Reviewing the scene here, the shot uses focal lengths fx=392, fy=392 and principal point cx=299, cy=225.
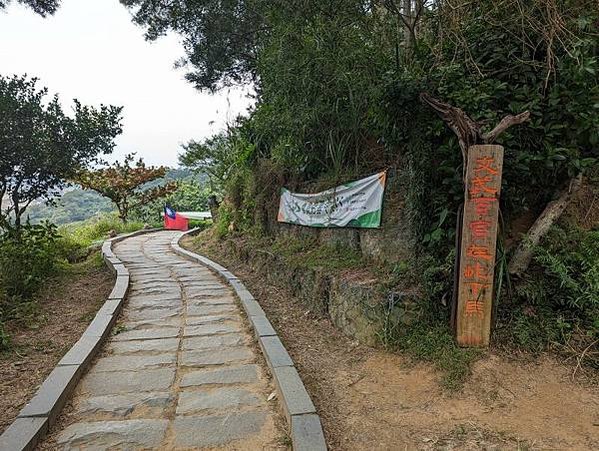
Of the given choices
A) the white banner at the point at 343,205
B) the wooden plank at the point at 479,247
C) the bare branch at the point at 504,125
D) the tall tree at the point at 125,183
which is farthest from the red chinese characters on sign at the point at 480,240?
the tall tree at the point at 125,183

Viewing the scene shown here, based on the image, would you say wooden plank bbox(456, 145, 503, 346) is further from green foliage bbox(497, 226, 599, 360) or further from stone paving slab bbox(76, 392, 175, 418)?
stone paving slab bbox(76, 392, 175, 418)

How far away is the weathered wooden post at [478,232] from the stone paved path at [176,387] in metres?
1.70

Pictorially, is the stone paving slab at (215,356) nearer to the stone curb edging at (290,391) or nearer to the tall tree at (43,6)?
the stone curb edging at (290,391)

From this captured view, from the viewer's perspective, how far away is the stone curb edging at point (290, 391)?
7.50 ft

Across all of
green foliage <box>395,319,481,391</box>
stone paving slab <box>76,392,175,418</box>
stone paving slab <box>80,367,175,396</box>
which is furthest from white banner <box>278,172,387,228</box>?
stone paving slab <box>76,392,175,418</box>

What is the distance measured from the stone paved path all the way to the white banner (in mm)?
1792

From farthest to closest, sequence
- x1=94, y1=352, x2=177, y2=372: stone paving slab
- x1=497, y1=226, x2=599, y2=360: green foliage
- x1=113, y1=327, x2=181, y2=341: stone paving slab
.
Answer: x1=113, y1=327, x2=181, y2=341: stone paving slab < x1=94, y1=352, x2=177, y2=372: stone paving slab < x1=497, y1=226, x2=599, y2=360: green foliage

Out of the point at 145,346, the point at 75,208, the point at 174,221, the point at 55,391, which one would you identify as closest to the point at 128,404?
the point at 55,391

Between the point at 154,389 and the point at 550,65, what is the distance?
4.22m

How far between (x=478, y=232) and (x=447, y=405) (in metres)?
1.34

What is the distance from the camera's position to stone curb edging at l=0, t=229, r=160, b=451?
2236mm

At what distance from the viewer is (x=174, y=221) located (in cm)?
1808

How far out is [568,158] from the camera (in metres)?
3.42

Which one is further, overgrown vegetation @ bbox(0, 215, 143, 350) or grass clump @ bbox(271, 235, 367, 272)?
grass clump @ bbox(271, 235, 367, 272)
